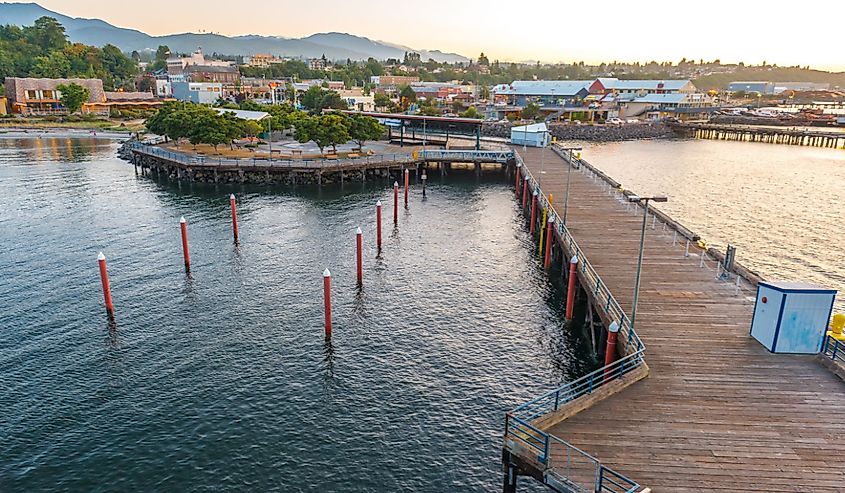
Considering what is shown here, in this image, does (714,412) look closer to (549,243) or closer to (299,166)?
(549,243)

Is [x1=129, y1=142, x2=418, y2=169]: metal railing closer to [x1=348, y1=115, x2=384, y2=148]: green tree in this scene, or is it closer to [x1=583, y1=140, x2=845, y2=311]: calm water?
[x1=348, y1=115, x2=384, y2=148]: green tree

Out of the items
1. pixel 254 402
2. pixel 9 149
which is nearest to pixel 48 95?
pixel 9 149

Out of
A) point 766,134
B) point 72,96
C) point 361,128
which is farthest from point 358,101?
point 766,134

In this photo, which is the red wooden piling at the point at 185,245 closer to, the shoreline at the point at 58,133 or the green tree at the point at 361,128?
the green tree at the point at 361,128

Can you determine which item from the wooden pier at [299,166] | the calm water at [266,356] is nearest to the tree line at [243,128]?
the wooden pier at [299,166]

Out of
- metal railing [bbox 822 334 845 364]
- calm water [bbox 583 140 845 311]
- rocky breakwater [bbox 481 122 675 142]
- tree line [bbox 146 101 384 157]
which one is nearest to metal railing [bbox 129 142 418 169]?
tree line [bbox 146 101 384 157]

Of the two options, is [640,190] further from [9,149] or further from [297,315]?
[9,149]

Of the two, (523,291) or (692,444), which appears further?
(523,291)
